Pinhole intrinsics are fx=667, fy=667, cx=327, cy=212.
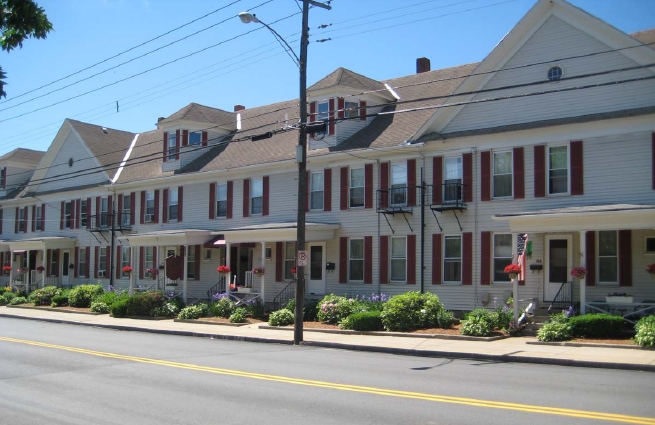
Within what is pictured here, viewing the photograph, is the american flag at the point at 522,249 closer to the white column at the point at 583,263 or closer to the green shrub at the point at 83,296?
the white column at the point at 583,263

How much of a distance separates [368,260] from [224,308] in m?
6.49

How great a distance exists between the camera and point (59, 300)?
121 ft

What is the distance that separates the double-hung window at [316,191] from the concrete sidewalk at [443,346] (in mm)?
6136

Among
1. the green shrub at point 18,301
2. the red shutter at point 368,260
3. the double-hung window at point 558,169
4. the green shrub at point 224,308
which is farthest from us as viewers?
the green shrub at point 18,301

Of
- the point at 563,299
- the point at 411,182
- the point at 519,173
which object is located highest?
the point at 519,173

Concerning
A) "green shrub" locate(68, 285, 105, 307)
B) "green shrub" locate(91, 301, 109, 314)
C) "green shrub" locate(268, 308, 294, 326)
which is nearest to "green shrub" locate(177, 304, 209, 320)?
"green shrub" locate(268, 308, 294, 326)

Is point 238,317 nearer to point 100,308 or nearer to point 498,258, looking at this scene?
point 100,308

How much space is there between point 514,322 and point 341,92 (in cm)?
1304

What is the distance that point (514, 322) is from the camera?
20031 millimetres

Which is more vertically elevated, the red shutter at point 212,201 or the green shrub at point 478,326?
the red shutter at point 212,201

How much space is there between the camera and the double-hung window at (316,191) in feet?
94.2

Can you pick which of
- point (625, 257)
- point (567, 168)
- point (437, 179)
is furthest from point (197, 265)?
point (625, 257)

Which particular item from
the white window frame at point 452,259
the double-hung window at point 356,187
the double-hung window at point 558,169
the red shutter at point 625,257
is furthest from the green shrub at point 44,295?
the red shutter at point 625,257

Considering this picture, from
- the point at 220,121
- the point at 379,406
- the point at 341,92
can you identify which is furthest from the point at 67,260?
the point at 379,406
